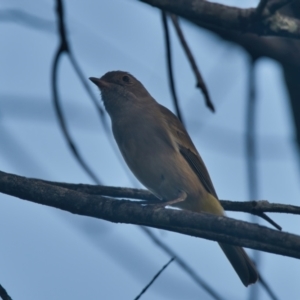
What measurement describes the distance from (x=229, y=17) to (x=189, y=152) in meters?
2.75

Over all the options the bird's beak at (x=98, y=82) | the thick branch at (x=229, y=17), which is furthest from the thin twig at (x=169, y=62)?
the bird's beak at (x=98, y=82)

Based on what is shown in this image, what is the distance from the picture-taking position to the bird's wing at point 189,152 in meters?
6.36

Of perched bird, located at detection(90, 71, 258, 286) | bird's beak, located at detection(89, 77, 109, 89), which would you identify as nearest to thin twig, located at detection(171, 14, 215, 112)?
perched bird, located at detection(90, 71, 258, 286)

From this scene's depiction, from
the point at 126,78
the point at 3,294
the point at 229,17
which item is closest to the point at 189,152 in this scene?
the point at 126,78

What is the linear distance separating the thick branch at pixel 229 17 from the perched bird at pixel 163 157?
218cm

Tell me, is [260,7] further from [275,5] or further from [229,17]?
[229,17]

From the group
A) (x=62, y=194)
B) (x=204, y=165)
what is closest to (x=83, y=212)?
(x=62, y=194)

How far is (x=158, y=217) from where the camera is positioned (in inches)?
158

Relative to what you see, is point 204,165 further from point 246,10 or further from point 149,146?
point 246,10

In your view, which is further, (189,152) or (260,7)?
(189,152)

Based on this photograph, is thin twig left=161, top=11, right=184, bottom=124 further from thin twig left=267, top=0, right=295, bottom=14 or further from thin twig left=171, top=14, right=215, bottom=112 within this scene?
thin twig left=267, top=0, right=295, bottom=14

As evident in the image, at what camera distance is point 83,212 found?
13.8ft

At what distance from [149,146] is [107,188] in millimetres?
1164

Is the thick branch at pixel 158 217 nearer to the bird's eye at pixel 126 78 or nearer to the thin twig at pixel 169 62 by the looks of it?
the thin twig at pixel 169 62
